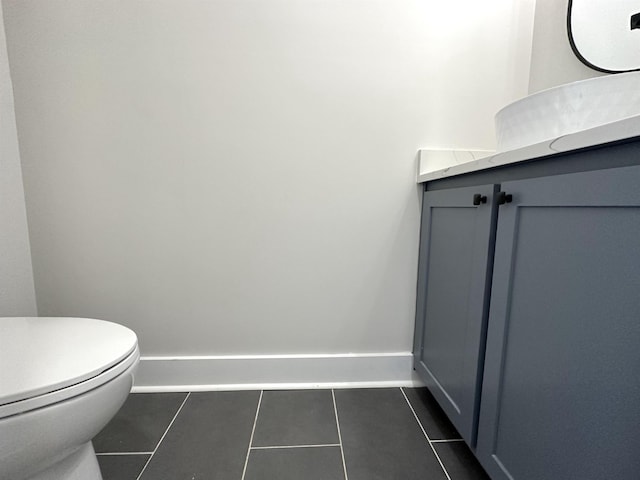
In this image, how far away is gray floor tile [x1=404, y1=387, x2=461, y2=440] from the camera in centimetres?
100

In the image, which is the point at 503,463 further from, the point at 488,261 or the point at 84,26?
the point at 84,26

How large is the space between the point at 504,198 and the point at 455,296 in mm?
356

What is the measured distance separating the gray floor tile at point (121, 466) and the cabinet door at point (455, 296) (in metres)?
0.95

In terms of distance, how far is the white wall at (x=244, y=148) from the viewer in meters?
1.07

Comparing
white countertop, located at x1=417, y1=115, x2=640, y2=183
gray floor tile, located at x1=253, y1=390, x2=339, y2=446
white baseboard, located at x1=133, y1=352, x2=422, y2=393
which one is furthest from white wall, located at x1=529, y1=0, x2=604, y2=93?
gray floor tile, located at x1=253, y1=390, x2=339, y2=446

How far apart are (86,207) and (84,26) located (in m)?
0.65

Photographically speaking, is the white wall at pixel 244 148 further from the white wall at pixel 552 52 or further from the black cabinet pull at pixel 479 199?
the black cabinet pull at pixel 479 199

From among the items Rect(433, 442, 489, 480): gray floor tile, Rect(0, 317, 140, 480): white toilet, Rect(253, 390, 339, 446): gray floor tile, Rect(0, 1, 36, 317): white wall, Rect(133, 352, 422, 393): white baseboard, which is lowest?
Rect(433, 442, 489, 480): gray floor tile

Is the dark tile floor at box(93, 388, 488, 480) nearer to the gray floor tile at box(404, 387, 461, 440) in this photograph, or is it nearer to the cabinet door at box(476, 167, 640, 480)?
the gray floor tile at box(404, 387, 461, 440)

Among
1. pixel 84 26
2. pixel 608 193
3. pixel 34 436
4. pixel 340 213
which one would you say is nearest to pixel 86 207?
pixel 84 26

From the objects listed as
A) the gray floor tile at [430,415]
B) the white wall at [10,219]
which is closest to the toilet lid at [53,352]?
the white wall at [10,219]

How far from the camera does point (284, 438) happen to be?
967mm

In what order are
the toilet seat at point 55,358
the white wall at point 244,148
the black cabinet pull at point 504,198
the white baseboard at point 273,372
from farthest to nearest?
the white baseboard at point 273,372
the white wall at point 244,148
the black cabinet pull at point 504,198
the toilet seat at point 55,358

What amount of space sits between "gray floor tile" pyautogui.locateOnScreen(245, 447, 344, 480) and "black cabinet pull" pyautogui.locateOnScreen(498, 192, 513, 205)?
33.8 inches
